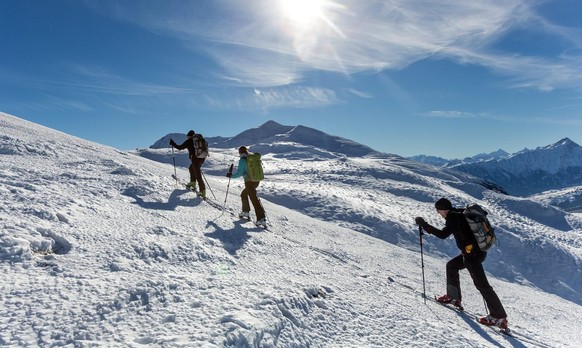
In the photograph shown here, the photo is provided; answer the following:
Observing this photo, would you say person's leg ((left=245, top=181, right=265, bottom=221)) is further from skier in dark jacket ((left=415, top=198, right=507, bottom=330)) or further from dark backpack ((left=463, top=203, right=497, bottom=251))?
dark backpack ((left=463, top=203, right=497, bottom=251))

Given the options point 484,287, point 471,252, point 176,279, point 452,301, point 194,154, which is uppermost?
point 194,154

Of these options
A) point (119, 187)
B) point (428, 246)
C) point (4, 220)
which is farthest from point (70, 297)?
point (428, 246)

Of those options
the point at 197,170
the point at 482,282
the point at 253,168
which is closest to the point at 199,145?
the point at 197,170

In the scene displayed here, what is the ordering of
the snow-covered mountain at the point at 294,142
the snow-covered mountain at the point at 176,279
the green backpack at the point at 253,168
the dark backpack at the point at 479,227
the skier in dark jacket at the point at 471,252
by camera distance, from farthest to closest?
the snow-covered mountain at the point at 294,142, the green backpack at the point at 253,168, the skier in dark jacket at the point at 471,252, the dark backpack at the point at 479,227, the snow-covered mountain at the point at 176,279

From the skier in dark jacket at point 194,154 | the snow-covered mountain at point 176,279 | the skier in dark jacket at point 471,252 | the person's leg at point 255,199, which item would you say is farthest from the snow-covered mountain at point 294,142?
the skier in dark jacket at point 471,252

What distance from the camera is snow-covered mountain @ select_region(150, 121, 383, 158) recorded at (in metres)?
77.8

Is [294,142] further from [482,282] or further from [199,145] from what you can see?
[482,282]

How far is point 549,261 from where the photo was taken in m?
28.9

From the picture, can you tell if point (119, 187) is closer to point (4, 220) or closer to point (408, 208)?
point (4, 220)

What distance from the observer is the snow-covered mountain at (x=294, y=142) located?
3061 inches

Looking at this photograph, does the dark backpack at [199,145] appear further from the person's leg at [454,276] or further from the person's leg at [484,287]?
the person's leg at [484,287]

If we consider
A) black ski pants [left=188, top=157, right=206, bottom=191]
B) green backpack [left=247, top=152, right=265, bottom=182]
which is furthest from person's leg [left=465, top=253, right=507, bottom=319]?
black ski pants [left=188, top=157, right=206, bottom=191]

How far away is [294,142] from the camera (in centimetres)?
9438

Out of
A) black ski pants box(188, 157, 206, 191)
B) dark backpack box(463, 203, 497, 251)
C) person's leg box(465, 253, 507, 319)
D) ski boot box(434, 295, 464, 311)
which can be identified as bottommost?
ski boot box(434, 295, 464, 311)
